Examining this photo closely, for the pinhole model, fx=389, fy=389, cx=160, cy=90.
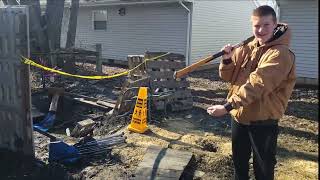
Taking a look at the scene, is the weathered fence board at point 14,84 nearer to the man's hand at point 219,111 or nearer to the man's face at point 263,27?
the man's hand at point 219,111

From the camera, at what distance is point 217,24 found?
739 inches

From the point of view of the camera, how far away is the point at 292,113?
29.7 feet

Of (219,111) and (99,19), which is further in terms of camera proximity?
(99,19)

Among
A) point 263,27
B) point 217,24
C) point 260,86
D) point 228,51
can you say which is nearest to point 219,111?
point 260,86

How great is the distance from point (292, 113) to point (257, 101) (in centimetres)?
615

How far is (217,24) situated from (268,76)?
52.6ft

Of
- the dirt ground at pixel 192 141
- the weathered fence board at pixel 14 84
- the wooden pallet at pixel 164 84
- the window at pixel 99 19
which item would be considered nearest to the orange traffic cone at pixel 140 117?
the dirt ground at pixel 192 141

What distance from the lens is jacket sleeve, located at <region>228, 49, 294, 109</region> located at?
3.17m

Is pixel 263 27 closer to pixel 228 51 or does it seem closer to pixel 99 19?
pixel 228 51

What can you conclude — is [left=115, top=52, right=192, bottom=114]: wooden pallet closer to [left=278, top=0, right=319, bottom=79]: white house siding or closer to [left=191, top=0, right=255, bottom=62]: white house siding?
[left=278, top=0, right=319, bottom=79]: white house siding

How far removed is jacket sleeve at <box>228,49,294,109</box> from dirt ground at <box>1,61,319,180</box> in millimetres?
2177

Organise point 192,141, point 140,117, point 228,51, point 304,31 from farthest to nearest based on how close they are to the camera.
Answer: point 304,31
point 140,117
point 192,141
point 228,51

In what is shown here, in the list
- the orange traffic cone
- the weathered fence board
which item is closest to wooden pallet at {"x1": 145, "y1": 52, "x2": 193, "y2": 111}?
the orange traffic cone

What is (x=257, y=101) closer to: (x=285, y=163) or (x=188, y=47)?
(x=285, y=163)
